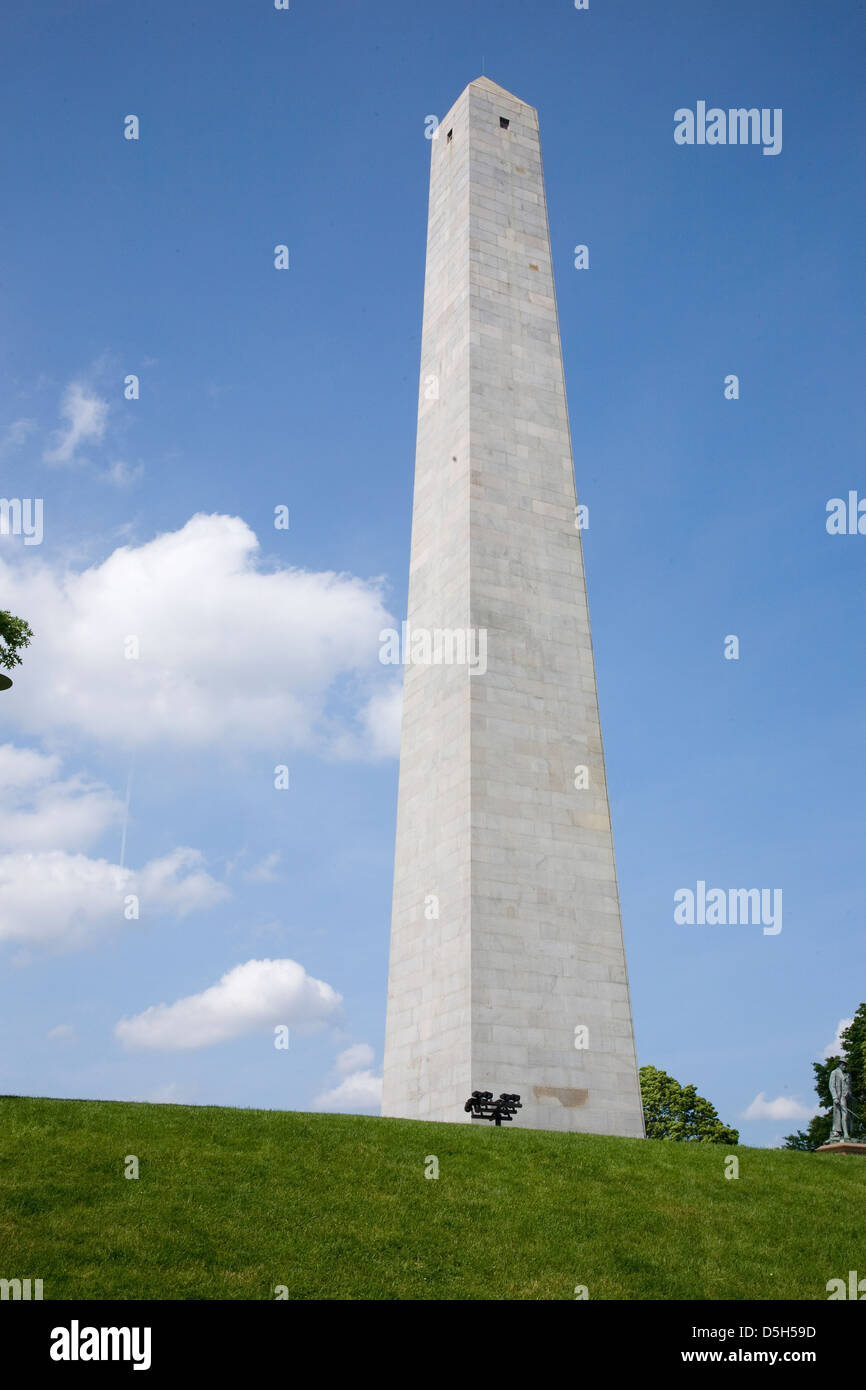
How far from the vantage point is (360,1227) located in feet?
52.5

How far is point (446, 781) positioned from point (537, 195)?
20.6 m

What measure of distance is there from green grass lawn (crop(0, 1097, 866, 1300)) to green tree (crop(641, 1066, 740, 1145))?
131 ft

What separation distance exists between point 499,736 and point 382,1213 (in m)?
14.5

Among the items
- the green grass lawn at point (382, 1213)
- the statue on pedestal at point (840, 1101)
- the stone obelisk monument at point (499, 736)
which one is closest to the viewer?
the green grass lawn at point (382, 1213)

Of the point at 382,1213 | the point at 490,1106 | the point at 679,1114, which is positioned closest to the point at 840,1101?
the point at 490,1106

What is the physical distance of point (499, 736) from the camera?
2952 centimetres

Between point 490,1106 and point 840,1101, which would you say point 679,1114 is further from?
point 490,1106

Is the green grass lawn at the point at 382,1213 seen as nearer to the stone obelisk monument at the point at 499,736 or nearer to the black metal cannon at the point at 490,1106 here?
the black metal cannon at the point at 490,1106

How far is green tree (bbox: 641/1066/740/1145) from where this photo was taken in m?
59.4

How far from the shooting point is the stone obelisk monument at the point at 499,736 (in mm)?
27094

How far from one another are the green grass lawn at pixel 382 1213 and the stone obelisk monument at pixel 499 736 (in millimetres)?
5520

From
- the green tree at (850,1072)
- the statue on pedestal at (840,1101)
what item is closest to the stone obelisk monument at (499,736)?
the statue on pedestal at (840,1101)
